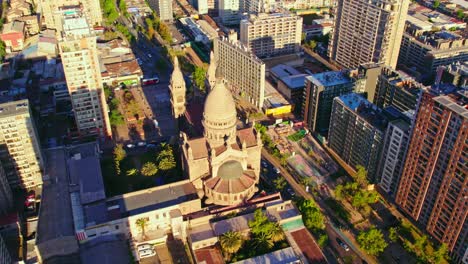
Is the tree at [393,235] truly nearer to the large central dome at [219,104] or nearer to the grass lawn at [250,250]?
the grass lawn at [250,250]

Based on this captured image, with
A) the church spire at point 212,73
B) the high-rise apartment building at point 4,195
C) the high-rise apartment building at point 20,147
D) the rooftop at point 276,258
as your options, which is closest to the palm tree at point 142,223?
the rooftop at point 276,258

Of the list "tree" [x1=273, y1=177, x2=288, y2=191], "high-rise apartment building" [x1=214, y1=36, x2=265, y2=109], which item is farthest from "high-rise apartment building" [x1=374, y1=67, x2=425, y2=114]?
"tree" [x1=273, y1=177, x2=288, y2=191]

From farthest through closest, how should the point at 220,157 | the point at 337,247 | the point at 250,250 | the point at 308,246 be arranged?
the point at 220,157 < the point at 337,247 < the point at 308,246 < the point at 250,250

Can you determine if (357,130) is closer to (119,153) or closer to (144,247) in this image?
(144,247)

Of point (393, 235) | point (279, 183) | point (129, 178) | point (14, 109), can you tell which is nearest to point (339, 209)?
point (393, 235)

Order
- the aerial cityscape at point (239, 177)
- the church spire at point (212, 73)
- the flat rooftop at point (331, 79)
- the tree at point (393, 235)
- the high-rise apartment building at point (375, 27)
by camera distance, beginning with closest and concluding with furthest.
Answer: the aerial cityscape at point (239, 177)
the tree at point (393, 235)
the church spire at point (212, 73)
the flat rooftop at point (331, 79)
the high-rise apartment building at point (375, 27)

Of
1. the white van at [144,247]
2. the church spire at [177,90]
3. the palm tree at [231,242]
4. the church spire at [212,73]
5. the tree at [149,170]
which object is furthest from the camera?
the church spire at [212,73]
